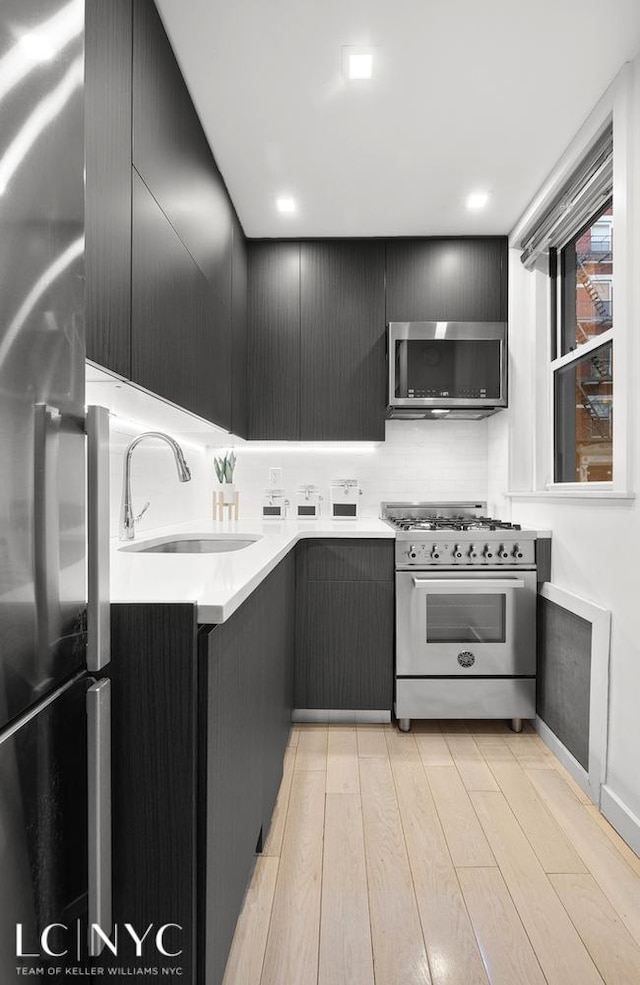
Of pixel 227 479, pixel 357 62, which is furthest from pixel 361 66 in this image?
pixel 227 479

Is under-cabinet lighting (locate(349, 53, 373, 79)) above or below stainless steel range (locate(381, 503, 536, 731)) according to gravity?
above

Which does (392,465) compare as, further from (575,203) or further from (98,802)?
(98,802)

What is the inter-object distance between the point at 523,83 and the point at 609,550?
165 centimetres

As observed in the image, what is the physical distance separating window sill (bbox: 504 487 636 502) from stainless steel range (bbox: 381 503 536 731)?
0.71 ft

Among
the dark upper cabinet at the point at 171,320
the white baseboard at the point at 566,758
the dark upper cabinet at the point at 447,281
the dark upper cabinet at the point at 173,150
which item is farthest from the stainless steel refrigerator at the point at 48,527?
the dark upper cabinet at the point at 447,281

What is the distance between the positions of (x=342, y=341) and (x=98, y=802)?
277cm

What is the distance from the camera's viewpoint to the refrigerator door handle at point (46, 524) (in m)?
0.67

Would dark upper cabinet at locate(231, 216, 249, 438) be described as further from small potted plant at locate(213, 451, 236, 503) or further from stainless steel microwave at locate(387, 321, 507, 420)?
stainless steel microwave at locate(387, 321, 507, 420)

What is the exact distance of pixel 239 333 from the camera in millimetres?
2994

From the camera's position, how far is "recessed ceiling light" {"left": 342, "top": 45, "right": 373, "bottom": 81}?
182 cm

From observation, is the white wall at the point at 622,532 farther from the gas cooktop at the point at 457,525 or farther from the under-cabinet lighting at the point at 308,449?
the under-cabinet lighting at the point at 308,449

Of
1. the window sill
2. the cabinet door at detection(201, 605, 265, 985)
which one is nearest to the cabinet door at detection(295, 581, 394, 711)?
the window sill

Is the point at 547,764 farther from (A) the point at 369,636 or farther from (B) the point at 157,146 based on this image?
(B) the point at 157,146

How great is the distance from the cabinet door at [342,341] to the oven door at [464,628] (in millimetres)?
958
